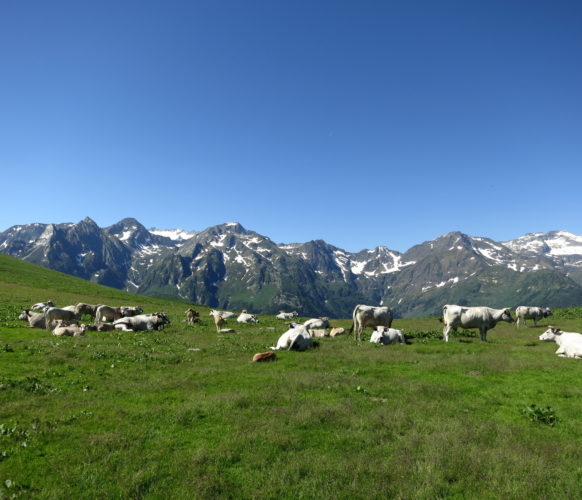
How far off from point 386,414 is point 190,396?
7.70 m

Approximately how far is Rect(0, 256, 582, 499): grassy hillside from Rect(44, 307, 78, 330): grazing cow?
40.7ft

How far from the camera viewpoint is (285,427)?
1141cm

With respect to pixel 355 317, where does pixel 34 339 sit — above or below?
below

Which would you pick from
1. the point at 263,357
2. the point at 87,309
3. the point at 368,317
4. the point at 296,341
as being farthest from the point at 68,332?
the point at 368,317

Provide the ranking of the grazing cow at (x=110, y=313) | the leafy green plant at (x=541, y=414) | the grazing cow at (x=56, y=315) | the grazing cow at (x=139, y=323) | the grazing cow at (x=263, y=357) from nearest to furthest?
the leafy green plant at (x=541, y=414) → the grazing cow at (x=263, y=357) → the grazing cow at (x=56, y=315) → the grazing cow at (x=139, y=323) → the grazing cow at (x=110, y=313)

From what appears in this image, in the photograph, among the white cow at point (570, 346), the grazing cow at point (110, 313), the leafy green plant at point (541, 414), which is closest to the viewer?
the leafy green plant at point (541, 414)

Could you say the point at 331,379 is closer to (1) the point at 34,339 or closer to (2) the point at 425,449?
(2) the point at 425,449

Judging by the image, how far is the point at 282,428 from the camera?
37.1ft

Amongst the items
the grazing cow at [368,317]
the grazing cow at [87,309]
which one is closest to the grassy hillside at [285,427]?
the grazing cow at [368,317]

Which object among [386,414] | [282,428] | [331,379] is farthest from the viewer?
[331,379]

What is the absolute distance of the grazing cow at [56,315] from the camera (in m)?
33.2

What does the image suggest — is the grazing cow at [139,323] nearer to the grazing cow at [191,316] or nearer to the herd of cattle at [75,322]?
the herd of cattle at [75,322]

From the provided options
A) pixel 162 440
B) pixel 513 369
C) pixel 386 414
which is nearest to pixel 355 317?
pixel 513 369

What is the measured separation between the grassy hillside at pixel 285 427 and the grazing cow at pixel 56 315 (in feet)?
40.7
